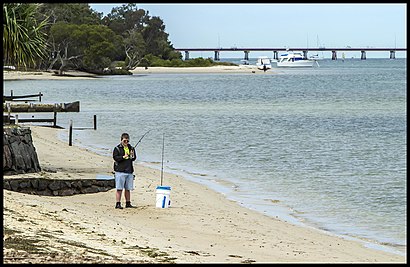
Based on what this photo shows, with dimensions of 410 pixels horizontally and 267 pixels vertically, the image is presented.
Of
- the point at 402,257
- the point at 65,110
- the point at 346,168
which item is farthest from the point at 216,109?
the point at 402,257

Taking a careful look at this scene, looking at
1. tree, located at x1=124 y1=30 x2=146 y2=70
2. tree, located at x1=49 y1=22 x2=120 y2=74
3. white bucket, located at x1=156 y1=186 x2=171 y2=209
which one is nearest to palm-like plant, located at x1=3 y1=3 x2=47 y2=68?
→ white bucket, located at x1=156 y1=186 x2=171 y2=209

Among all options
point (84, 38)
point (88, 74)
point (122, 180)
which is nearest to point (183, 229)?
point (122, 180)

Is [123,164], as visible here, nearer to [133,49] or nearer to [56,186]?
[56,186]

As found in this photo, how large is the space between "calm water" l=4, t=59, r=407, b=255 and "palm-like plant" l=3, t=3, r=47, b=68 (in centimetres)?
528

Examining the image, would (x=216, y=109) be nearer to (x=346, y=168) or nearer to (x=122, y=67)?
(x=346, y=168)

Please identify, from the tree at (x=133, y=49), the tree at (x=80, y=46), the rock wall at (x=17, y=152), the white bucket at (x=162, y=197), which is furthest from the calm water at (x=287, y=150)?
the tree at (x=133, y=49)

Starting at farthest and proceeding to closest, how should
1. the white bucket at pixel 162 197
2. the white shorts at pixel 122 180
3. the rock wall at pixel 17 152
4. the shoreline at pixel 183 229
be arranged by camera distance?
the rock wall at pixel 17 152 < the white bucket at pixel 162 197 < the white shorts at pixel 122 180 < the shoreline at pixel 183 229

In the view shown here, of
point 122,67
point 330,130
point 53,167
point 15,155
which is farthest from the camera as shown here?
point 122,67

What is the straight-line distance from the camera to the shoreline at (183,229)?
11.2 meters

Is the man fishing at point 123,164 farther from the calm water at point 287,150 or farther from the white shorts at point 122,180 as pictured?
the calm water at point 287,150

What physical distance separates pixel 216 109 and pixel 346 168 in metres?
28.5

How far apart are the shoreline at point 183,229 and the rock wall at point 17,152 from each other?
0.48 metres

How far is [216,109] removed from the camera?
52625 mm

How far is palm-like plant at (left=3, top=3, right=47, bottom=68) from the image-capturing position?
51.0 feet
